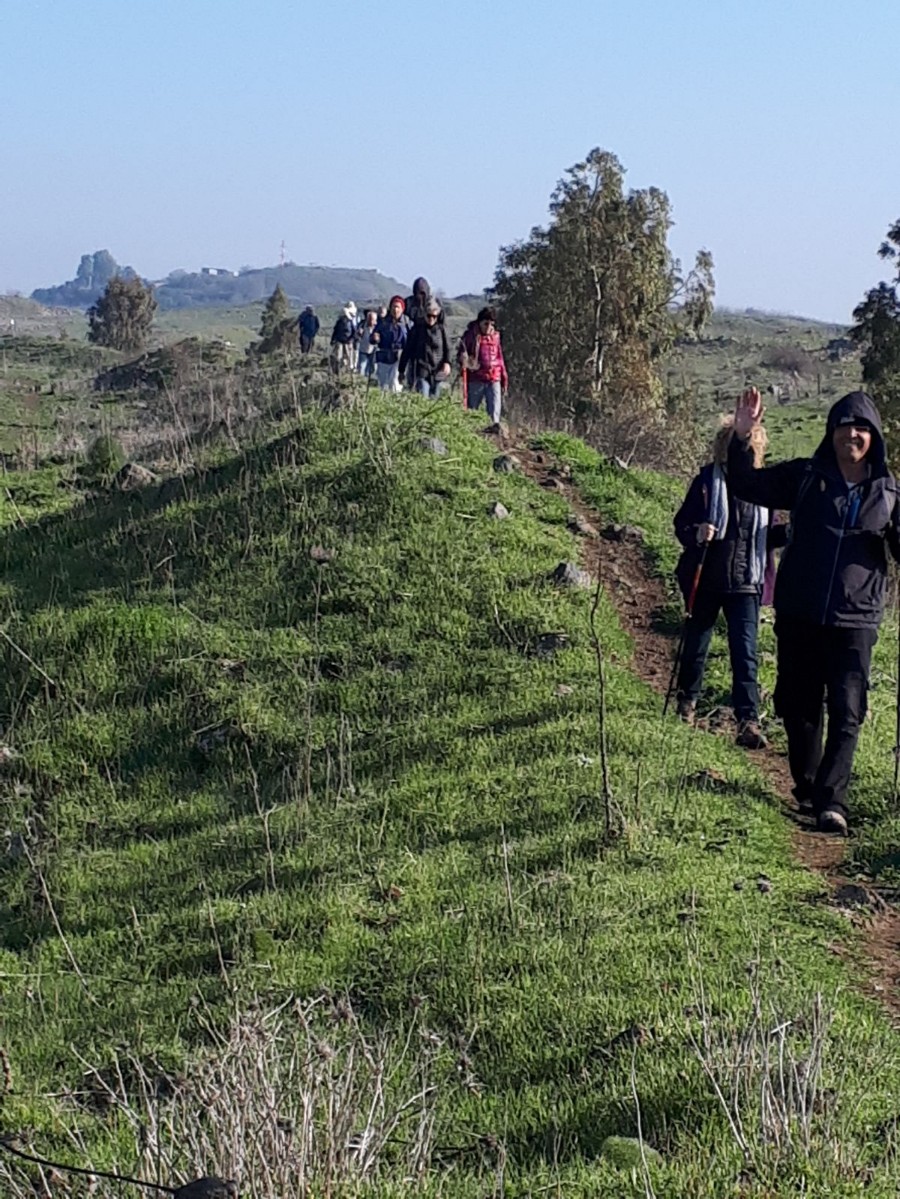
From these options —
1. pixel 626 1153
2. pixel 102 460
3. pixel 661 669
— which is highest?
pixel 102 460

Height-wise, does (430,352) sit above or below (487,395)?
above

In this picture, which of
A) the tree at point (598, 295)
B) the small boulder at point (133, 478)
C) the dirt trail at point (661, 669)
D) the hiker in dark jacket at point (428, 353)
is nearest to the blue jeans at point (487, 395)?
the hiker in dark jacket at point (428, 353)

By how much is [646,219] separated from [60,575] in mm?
28411

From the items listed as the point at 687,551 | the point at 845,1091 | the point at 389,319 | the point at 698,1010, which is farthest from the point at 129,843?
the point at 389,319

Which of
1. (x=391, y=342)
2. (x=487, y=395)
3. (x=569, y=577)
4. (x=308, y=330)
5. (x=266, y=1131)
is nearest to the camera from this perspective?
(x=266, y=1131)

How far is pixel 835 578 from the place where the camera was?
23.3 ft

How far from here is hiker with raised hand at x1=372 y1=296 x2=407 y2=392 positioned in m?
18.0

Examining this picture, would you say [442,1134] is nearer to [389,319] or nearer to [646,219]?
[389,319]

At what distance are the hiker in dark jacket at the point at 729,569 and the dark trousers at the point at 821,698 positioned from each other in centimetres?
110

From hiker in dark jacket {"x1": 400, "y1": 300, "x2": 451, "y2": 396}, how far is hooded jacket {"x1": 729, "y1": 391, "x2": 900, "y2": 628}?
31.7 ft

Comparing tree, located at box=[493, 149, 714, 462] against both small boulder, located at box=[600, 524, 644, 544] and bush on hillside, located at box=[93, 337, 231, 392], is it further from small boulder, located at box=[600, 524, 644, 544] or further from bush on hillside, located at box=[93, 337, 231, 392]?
small boulder, located at box=[600, 524, 644, 544]

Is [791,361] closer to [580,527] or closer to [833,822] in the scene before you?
[580,527]

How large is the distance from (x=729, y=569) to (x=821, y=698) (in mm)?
1415

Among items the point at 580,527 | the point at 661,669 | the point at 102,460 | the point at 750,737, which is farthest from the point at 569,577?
the point at 102,460
